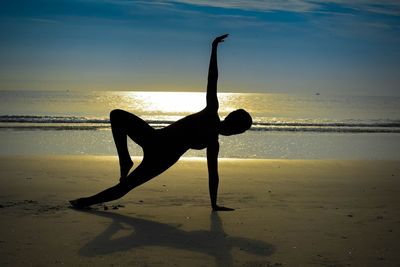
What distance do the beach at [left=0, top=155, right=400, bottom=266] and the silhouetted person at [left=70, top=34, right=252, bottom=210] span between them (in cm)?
44

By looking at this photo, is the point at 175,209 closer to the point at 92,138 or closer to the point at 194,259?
the point at 194,259

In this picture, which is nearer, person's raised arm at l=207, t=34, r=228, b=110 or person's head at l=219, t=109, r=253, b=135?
person's head at l=219, t=109, r=253, b=135

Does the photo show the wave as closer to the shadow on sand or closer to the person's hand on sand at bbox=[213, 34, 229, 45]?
the person's hand on sand at bbox=[213, 34, 229, 45]

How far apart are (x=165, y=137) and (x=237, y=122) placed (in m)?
0.96

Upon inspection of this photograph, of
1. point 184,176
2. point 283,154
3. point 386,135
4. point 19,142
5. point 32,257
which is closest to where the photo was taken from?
point 32,257

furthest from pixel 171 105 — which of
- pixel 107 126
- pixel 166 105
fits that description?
pixel 107 126

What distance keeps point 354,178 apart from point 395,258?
19.2ft

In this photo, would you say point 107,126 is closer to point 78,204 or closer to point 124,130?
point 78,204

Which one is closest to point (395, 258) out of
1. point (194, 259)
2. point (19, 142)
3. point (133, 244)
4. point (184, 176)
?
point (194, 259)

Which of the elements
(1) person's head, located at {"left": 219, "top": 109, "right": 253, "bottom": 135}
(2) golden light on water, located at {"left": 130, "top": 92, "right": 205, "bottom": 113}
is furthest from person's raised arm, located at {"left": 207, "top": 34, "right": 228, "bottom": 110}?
(2) golden light on water, located at {"left": 130, "top": 92, "right": 205, "bottom": 113}

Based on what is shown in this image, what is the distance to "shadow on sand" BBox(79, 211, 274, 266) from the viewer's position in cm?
523

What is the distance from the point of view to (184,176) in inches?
412

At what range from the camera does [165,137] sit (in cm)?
697

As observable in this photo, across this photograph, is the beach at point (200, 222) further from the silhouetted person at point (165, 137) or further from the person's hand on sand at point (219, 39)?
the person's hand on sand at point (219, 39)
